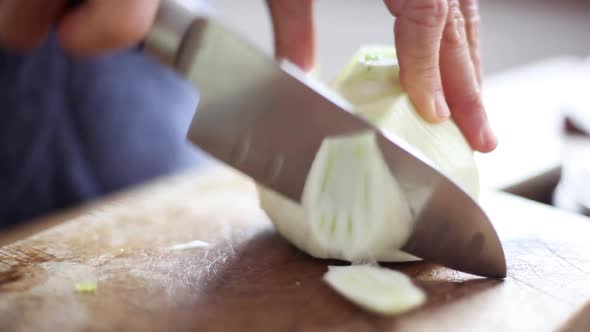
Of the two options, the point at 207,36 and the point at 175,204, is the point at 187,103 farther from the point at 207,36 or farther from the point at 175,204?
the point at 207,36

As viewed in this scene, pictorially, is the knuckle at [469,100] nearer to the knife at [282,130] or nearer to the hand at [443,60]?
the hand at [443,60]

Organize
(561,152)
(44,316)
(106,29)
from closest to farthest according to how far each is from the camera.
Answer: (44,316) < (106,29) < (561,152)

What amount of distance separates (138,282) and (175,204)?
0.46 meters

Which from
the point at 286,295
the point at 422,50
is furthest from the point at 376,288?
the point at 422,50

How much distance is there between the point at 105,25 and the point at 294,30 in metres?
0.41

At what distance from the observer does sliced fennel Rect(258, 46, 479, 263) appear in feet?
3.19

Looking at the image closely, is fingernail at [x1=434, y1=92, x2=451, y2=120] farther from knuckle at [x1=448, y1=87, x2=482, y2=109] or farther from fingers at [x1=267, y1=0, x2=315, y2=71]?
fingers at [x1=267, y1=0, x2=315, y2=71]

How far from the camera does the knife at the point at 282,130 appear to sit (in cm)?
96

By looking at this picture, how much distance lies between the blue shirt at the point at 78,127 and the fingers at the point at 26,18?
290 mm

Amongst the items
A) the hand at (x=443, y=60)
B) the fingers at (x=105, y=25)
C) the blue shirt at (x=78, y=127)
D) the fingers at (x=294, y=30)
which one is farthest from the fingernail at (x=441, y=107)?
the blue shirt at (x=78, y=127)

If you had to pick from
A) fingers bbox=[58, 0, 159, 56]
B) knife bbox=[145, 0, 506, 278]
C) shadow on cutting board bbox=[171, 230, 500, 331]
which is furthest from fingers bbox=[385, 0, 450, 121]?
fingers bbox=[58, 0, 159, 56]

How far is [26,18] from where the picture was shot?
1.31 m

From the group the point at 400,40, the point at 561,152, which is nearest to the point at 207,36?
the point at 400,40

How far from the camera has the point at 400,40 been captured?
40.8 inches
